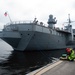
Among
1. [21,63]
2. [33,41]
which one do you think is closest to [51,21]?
[33,41]

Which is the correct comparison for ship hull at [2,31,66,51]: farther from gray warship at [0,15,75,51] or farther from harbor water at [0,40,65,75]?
harbor water at [0,40,65,75]

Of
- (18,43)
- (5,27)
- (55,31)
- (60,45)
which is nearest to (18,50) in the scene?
(18,43)

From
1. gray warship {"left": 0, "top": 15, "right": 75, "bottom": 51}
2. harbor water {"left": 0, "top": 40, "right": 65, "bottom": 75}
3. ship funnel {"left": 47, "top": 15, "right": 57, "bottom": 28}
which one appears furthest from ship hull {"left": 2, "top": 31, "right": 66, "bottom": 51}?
ship funnel {"left": 47, "top": 15, "right": 57, "bottom": 28}

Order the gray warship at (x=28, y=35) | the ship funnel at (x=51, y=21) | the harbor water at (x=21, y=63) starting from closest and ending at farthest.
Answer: the harbor water at (x=21, y=63)
the gray warship at (x=28, y=35)
the ship funnel at (x=51, y=21)

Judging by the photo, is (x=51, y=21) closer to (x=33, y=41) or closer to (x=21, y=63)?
(x=33, y=41)

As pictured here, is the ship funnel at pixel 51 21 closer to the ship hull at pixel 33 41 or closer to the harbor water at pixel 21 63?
the ship hull at pixel 33 41

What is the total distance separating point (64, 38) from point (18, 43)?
62.7ft

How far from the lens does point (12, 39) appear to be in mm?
36469

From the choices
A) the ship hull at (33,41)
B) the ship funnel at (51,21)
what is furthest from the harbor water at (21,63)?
the ship funnel at (51,21)

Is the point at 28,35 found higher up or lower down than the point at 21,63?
higher up

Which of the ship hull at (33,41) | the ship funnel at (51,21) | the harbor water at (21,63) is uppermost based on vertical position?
the ship funnel at (51,21)

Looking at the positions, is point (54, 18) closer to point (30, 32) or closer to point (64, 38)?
point (64, 38)

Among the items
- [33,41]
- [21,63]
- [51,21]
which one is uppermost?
[51,21]

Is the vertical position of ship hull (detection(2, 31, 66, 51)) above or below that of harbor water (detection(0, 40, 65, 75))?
above
